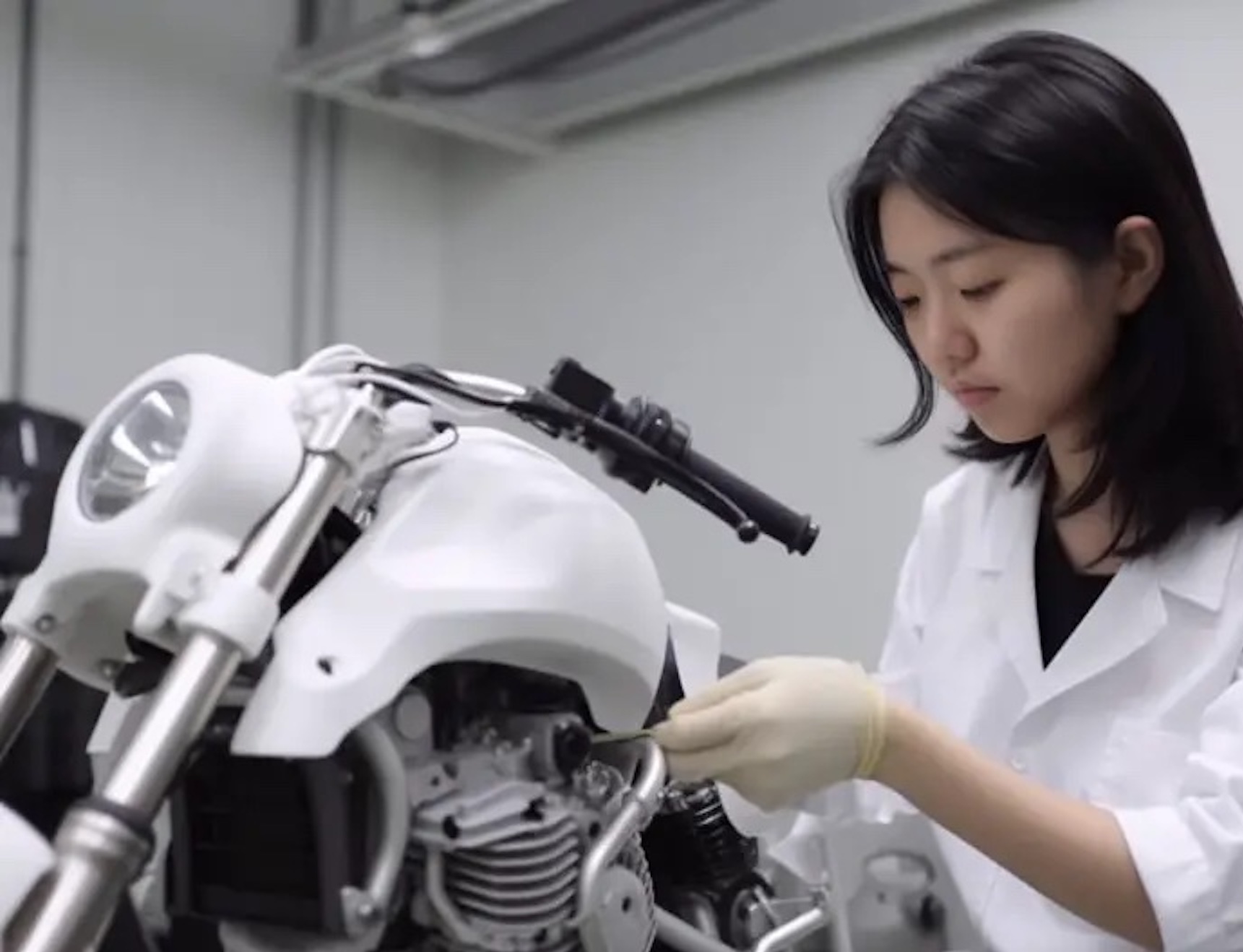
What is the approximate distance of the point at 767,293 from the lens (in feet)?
7.89

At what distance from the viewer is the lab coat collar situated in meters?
1.05

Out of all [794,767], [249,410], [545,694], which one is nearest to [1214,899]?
[794,767]

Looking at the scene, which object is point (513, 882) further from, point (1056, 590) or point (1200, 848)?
point (1056, 590)

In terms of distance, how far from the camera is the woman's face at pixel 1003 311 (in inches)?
38.6

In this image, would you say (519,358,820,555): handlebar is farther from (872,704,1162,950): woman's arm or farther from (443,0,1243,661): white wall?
(443,0,1243,661): white wall

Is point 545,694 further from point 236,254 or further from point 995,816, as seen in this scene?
point 236,254

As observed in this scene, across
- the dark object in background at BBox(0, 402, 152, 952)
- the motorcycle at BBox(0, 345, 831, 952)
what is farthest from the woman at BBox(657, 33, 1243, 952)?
the dark object in background at BBox(0, 402, 152, 952)

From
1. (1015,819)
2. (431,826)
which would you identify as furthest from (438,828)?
(1015,819)

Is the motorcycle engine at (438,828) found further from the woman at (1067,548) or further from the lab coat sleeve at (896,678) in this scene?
the lab coat sleeve at (896,678)

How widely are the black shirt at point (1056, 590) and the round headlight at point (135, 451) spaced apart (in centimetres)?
66

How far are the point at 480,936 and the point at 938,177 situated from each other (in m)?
0.54

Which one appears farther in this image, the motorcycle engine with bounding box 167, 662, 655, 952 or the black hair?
the black hair

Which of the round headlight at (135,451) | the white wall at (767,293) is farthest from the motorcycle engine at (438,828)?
the white wall at (767,293)

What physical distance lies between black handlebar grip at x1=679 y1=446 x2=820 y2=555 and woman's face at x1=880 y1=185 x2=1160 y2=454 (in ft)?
0.75
